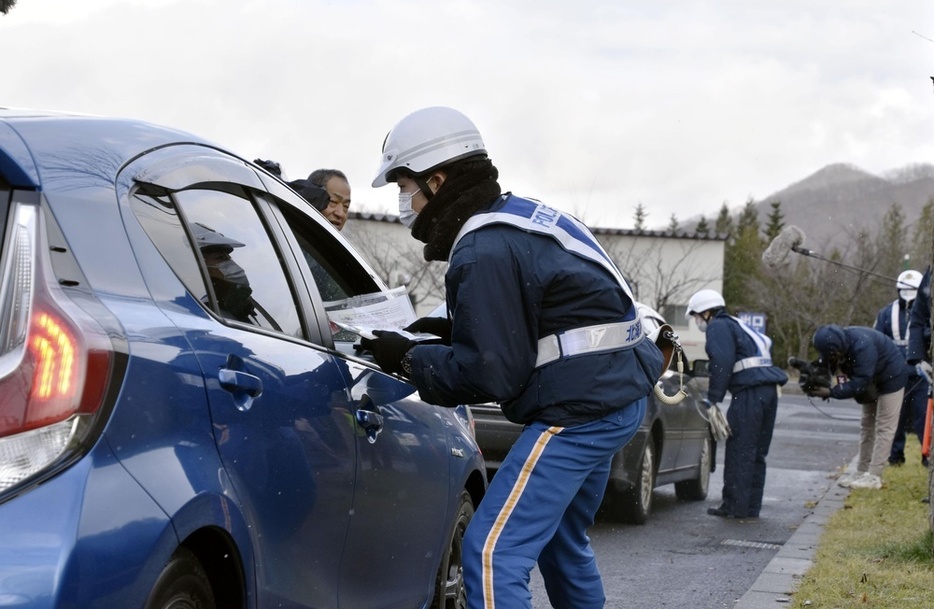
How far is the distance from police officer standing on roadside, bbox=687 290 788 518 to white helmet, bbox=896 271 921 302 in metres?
4.30

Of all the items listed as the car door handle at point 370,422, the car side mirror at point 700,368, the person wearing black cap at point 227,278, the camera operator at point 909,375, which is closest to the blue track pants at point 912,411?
the camera operator at point 909,375

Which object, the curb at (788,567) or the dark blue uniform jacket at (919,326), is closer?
the curb at (788,567)

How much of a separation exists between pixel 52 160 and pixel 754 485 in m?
8.58

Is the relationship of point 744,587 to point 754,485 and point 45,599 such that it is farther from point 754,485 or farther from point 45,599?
point 45,599

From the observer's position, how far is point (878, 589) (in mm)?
6359

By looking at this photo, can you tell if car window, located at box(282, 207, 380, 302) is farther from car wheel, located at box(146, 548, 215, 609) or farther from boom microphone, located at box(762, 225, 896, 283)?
boom microphone, located at box(762, 225, 896, 283)

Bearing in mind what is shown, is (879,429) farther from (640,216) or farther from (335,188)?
(640,216)

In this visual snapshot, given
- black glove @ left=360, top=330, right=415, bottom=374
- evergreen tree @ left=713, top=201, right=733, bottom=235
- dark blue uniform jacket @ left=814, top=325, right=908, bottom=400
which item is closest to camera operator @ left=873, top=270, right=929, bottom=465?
dark blue uniform jacket @ left=814, top=325, right=908, bottom=400

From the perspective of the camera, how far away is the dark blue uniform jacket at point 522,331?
357 cm

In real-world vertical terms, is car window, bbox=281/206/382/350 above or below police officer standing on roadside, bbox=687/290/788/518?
above

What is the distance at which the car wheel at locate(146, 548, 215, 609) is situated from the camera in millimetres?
2441

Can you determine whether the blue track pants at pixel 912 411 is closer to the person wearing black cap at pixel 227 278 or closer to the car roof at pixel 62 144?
the person wearing black cap at pixel 227 278

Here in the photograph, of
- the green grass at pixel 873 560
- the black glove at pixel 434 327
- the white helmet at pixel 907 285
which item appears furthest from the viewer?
the white helmet at pixel 907 285

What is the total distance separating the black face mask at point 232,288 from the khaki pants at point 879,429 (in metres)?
10.1
